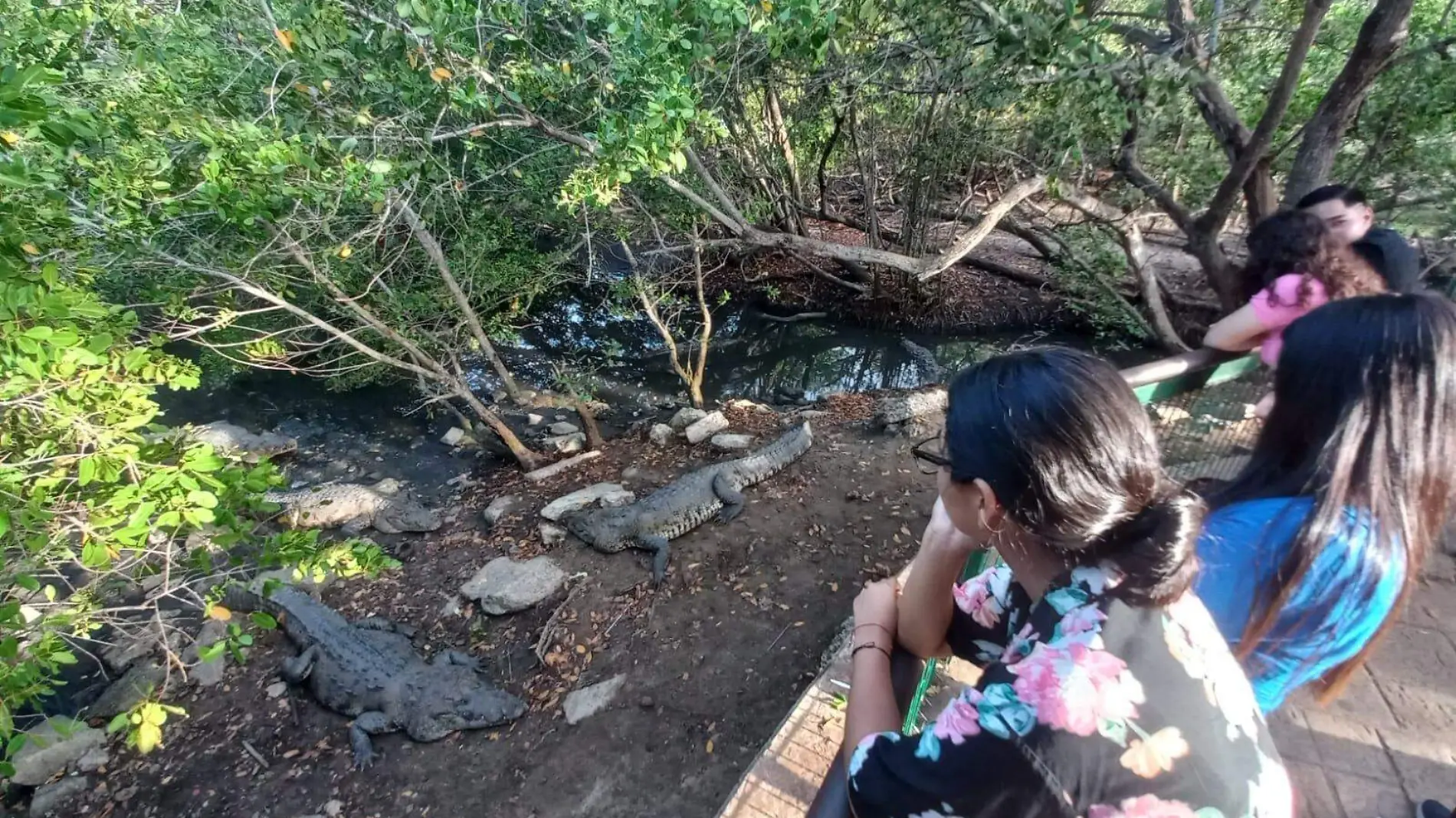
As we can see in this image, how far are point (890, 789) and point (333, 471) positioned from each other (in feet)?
25.1

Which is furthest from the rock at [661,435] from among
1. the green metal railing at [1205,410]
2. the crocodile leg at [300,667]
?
the green metal railing at [1205,410]

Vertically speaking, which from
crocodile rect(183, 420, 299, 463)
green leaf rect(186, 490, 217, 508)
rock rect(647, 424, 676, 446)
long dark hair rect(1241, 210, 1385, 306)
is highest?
long dark hair rect(1241, 210, 1385, 306)

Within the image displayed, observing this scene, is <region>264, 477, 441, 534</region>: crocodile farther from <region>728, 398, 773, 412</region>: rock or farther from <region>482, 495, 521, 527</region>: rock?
<region>728, 398, 773, 412</region>: rock

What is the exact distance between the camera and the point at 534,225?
24.7 feet

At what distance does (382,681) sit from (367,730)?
27cm

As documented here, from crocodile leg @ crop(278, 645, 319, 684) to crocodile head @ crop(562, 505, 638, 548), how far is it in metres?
1.84

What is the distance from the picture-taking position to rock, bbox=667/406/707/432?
22.9 ft

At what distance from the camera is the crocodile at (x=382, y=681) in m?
3.66

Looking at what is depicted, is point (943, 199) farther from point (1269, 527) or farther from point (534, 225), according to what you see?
point (1269, 527)

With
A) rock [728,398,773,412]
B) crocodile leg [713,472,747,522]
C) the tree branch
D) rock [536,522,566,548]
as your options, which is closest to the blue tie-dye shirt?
crocodile leg [713,472,747,522]

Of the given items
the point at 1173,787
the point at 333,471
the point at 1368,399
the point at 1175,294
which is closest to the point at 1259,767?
the point at 1173,787

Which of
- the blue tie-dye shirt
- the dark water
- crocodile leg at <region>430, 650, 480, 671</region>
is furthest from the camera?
the dark water

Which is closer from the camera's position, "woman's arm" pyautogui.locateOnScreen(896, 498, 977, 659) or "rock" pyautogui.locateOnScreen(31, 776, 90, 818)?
"woman's arm" pyautogui.locateOnScreen(896, 498, 977, 659)

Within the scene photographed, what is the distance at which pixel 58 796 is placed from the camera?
330 cm
